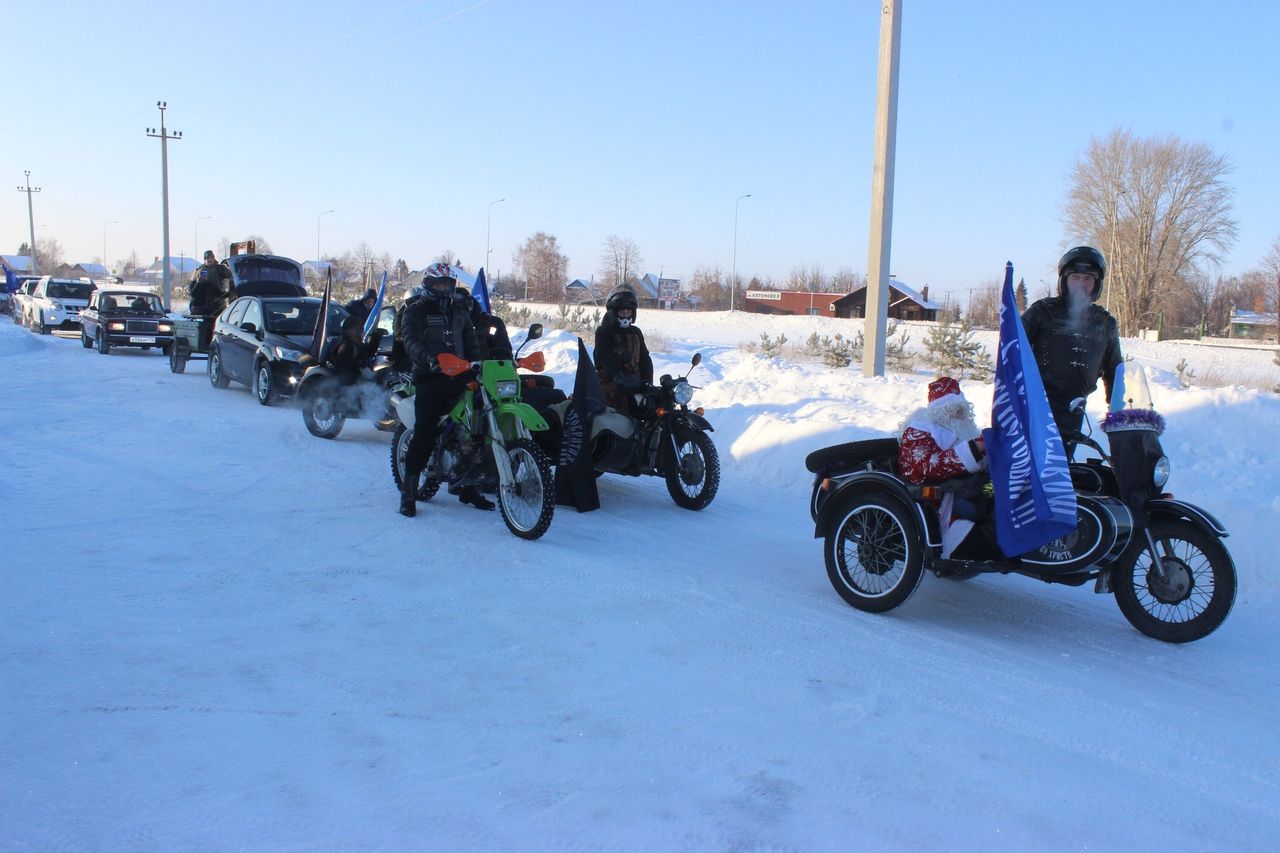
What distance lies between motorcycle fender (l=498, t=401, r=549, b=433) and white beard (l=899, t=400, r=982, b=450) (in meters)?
2.85

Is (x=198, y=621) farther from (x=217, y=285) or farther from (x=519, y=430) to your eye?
(x=217, y=285)

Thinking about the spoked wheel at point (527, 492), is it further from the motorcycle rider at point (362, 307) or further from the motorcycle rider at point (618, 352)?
the motorcycle rider at point (362, 307)

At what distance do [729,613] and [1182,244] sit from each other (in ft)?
181

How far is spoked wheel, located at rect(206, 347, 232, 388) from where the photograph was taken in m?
16.3

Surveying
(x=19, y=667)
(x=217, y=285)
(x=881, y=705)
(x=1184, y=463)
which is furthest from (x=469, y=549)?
(x=217, y=285)

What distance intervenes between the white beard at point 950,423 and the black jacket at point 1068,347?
497 millimetres

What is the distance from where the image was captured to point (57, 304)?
31.2 meters

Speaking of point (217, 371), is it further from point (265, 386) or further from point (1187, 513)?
point (1187, 513)

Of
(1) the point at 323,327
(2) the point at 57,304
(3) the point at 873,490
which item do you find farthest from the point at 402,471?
(2) the point at 57,304

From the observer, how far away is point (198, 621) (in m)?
4.91

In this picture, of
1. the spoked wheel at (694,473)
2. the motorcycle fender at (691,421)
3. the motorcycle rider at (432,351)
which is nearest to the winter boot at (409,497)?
the motorcycle rider at (432,351)

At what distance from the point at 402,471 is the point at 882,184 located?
945cm

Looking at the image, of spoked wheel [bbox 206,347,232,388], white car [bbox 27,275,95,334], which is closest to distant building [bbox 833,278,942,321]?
white car [bbox 27,275,95,334]

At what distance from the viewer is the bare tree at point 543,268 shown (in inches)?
3280
